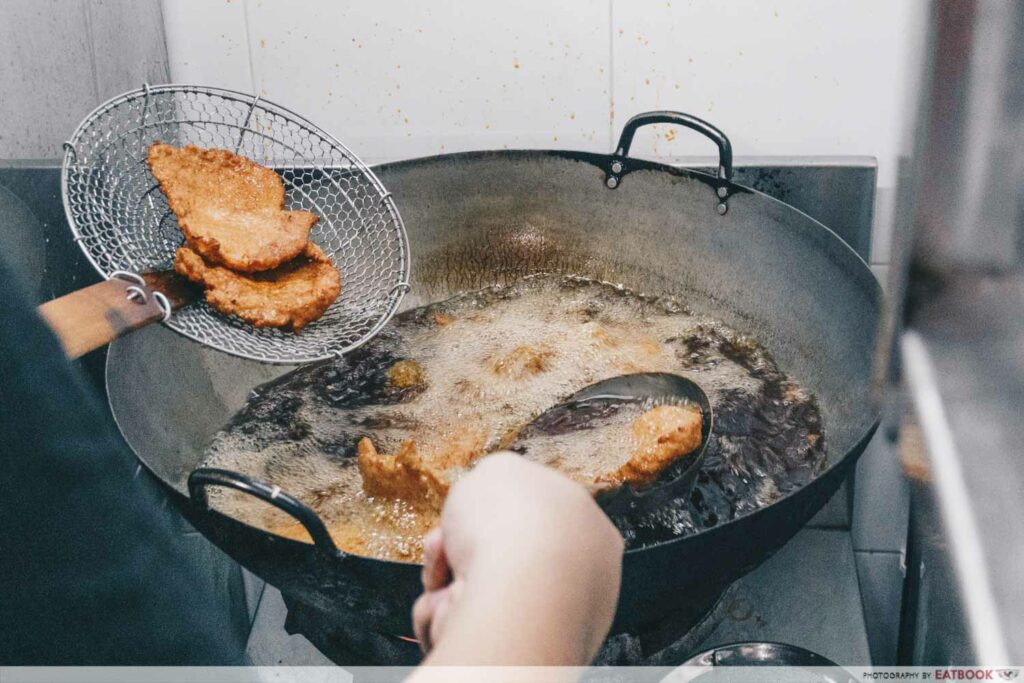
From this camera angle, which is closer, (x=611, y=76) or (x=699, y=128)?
(x=699, y=128)

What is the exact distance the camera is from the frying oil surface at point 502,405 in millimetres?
1165

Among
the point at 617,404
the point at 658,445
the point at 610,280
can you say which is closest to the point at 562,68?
the point at 610,280

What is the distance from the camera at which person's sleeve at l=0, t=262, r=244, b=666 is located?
51 cm

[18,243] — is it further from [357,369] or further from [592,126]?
[592,126]

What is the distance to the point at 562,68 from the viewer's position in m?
1.57

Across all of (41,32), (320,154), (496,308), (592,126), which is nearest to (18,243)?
→ (41,32)

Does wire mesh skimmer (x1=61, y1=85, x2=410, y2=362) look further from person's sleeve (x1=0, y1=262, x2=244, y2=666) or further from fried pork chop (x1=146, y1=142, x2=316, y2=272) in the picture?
person's sleeve (x1=0, y1=262, x2=244, y2=666)

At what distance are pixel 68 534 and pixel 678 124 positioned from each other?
1.15 m

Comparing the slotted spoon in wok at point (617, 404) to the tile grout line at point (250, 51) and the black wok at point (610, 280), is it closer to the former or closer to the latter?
the black wok at point (610, 280)

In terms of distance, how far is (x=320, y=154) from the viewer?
5.27ft

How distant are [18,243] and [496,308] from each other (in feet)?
2.38

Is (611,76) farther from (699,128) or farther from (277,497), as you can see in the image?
(277,497)

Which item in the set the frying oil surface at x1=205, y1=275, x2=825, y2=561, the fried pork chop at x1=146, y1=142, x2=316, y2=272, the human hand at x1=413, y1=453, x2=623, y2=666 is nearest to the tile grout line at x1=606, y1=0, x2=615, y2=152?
the frying oil surface at x1=205, y1=275, x2=825, y2=561

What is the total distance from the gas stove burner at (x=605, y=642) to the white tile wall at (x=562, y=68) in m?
0.69
